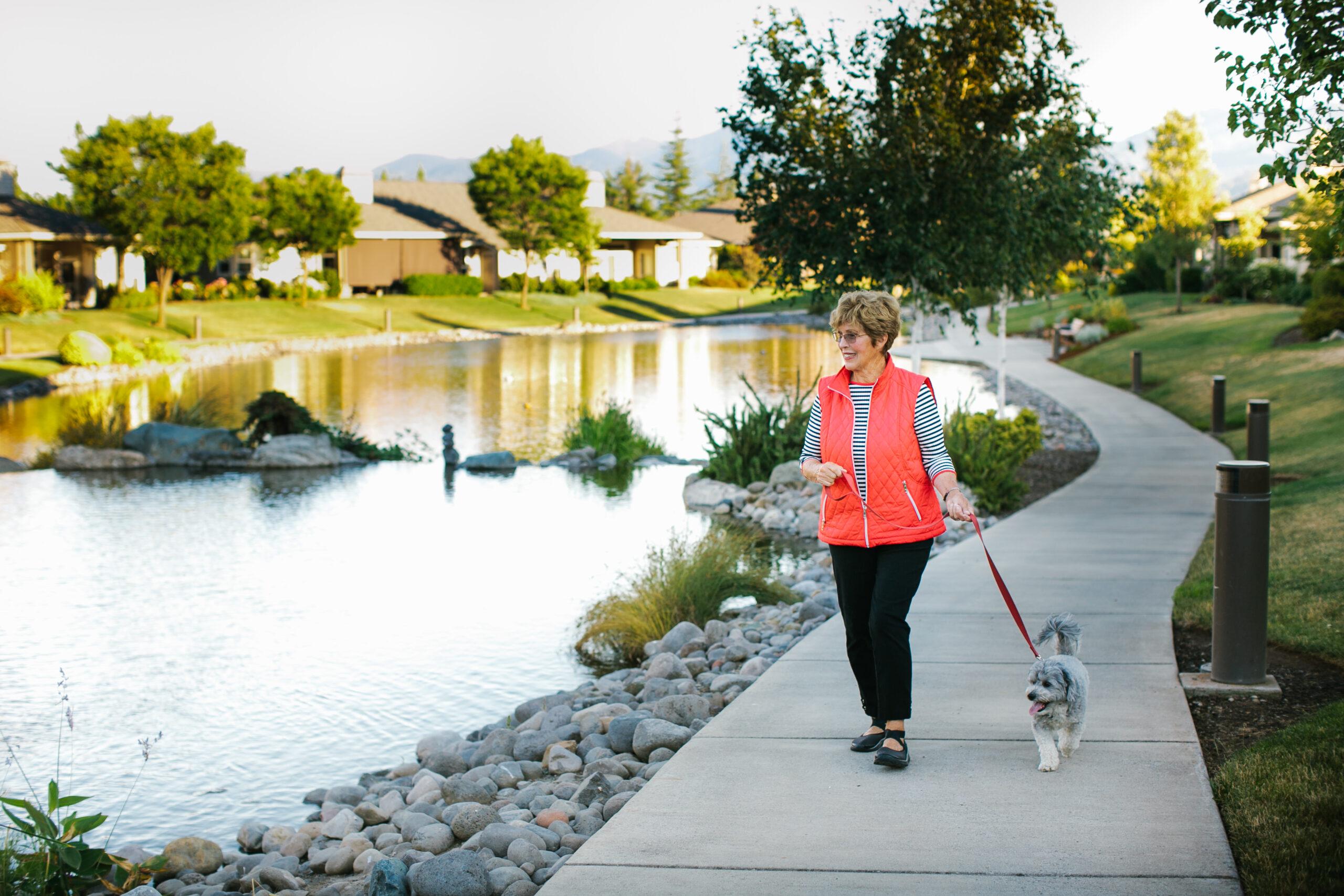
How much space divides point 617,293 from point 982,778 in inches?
2496

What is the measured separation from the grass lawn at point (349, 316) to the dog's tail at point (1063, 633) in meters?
31.2

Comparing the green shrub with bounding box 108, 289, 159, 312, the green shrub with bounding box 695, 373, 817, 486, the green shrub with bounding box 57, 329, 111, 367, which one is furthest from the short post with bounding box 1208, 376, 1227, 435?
the green shrub with bounding box 108, 289, 159, 312

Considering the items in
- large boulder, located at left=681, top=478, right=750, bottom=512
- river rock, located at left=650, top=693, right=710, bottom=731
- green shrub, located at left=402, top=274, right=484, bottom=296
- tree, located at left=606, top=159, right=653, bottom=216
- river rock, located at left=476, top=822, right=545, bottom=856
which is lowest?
river rock, located at left=476, top=822, right=545, bottom=856

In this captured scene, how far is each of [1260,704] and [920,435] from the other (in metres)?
2.54

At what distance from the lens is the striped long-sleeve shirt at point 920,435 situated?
5.09 m

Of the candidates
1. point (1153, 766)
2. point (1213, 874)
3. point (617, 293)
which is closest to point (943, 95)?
point (1153, 766)

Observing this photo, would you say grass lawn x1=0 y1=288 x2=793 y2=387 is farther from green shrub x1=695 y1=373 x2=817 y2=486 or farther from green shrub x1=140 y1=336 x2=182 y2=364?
green shrub x1=695 y1=373 x2=817 y2=486

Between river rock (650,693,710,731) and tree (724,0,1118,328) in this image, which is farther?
tree (724,0,1118,328)

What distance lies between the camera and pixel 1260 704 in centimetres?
614

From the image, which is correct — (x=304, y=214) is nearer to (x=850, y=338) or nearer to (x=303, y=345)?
(x=303, y=345)

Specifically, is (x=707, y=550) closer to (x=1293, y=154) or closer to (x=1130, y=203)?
(x=1293, y=154)

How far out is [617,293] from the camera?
222 feet

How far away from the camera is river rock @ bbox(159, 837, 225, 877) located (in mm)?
5555

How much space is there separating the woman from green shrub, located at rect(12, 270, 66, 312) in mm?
41874
